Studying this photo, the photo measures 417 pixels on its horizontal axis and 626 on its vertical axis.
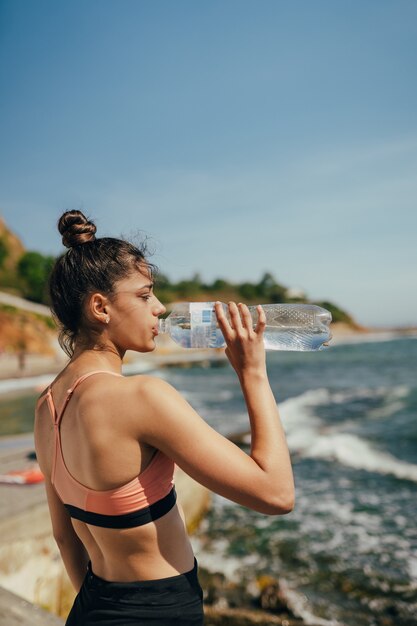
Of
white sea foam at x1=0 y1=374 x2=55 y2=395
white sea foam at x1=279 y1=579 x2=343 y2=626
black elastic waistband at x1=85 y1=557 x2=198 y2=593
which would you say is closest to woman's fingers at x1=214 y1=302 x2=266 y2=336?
black elastic waistband at x1=85 y1=557 x2=198 y2=593

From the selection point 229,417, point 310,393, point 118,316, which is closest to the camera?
point 118,316

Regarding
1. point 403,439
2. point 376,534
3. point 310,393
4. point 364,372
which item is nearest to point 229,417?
point 403,439

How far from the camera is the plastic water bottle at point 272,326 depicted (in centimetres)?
223

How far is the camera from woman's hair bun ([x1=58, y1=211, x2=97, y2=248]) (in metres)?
1.75

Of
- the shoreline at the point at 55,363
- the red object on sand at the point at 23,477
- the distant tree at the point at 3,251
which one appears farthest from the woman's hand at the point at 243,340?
the distant tree at the point at 3,251

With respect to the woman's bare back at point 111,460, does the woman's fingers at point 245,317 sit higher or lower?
higher

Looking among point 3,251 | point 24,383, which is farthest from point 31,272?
point 24,383

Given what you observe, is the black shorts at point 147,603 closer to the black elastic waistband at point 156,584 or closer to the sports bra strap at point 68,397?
the black elastic waistband at point 156,584

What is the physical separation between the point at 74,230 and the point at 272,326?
5.51 ft

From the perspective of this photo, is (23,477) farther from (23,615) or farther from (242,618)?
(23,615)

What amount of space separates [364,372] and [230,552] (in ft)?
127

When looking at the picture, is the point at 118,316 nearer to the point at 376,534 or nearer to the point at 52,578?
the point at 52,578

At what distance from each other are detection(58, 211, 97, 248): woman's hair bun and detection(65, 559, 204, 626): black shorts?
1.09m

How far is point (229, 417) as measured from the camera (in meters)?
21.8
